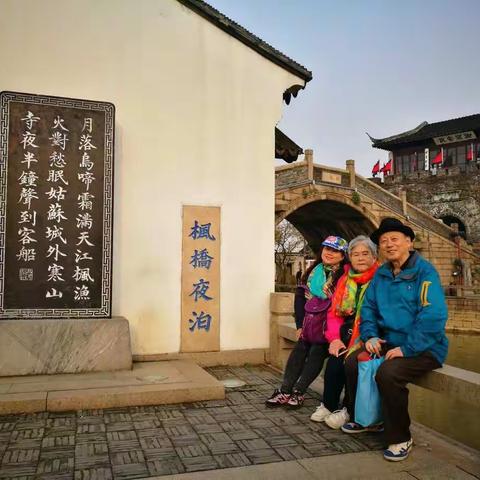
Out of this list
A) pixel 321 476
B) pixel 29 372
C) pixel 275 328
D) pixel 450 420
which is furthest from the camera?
pixel 450 420

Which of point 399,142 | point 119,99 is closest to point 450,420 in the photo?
point 119,99

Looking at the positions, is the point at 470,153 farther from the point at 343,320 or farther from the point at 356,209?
the point at 343,320

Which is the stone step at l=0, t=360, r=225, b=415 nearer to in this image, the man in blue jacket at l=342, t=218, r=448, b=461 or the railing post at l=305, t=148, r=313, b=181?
the man in blue jacket at l=342, t=218, r=448, b=461

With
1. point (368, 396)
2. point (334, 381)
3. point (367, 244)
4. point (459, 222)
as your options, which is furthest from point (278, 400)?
point (459, 222)

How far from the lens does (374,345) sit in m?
3.19

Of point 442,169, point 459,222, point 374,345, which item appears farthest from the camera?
point 459,222

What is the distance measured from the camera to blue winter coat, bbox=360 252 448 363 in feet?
9.71

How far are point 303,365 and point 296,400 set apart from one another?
28 centimetres

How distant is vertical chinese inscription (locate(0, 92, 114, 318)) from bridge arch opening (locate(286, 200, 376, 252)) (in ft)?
48.9

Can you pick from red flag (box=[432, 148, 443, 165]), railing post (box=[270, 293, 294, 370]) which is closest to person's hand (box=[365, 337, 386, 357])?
railing post (box=[270, 293, 294, 370])

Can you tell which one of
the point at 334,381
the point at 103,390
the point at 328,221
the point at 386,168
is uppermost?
the point at 386,168

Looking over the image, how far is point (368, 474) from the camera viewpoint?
9.09ft

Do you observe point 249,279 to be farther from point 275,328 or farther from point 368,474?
point 368,474

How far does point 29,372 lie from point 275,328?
8.68ft
